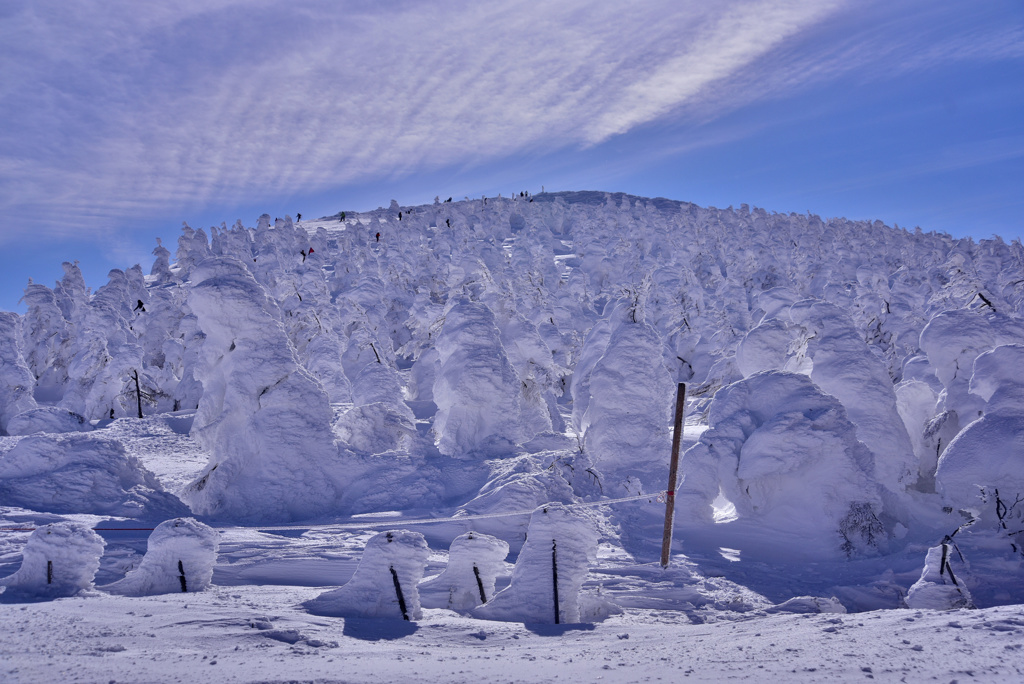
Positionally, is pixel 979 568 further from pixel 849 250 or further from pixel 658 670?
pixel 849 250

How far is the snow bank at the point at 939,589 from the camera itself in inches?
311

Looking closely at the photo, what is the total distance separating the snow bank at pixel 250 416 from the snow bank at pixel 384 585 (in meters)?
6.47

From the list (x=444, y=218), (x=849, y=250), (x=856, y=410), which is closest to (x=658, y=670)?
(x=856, y=410)

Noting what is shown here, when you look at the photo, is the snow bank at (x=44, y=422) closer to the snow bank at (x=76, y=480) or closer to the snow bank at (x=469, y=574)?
the snow bank at (x=76, y=480)

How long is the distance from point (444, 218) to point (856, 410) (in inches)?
2976

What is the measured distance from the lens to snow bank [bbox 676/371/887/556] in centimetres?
1195

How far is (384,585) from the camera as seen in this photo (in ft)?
24.3

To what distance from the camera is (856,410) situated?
1499 cm

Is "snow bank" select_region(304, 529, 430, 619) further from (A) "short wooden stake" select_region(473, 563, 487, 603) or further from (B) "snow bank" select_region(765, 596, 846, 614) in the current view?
(B) "snow bank" select_region(765, 596, 846, 614)

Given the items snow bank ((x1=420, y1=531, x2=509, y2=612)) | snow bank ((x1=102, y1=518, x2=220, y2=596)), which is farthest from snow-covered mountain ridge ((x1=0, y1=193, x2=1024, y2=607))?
snow bank ((x1=102, y1=518, x2=220, y2=596))

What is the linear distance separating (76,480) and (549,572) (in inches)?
380

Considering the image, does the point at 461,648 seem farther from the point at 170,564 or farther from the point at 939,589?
the point at 939,589

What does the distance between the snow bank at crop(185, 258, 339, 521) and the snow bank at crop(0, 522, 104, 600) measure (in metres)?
5.89

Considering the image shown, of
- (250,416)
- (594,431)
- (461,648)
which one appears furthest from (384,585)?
(594,431)
